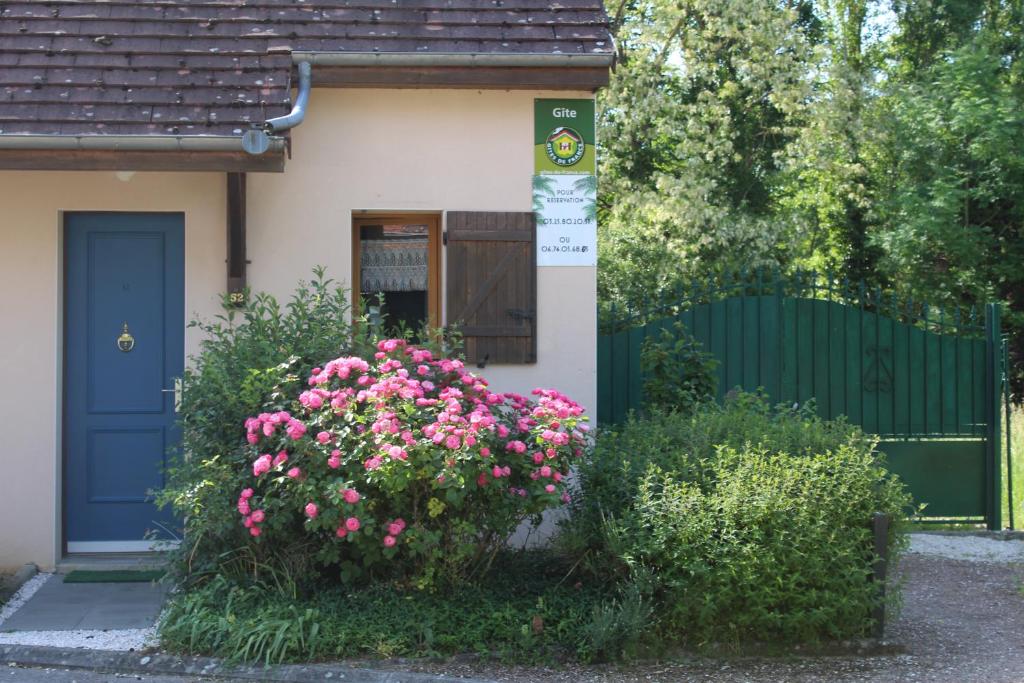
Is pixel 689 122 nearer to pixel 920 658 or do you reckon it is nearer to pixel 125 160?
pixel 125 160

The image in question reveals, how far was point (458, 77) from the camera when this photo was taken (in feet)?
24.2

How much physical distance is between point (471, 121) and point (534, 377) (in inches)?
72.6

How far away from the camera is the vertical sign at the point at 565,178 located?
7.59 m

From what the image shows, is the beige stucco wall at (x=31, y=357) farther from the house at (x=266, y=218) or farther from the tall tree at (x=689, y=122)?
the tall tree at (x=689, y=122)

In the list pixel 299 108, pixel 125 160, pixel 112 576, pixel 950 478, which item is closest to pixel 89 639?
pixel 112 576

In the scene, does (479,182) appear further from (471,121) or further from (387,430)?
(387,430)

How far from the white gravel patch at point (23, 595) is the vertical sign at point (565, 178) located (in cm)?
397

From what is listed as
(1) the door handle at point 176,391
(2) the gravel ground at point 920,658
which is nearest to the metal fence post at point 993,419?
(2) the gravel ground at point 920,658

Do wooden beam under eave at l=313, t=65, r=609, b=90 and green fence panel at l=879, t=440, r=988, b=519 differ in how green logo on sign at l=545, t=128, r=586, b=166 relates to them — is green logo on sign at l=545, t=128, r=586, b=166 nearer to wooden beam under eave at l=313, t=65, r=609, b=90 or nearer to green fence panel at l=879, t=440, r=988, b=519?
wooden beam under eave at l=313, t=65, r=609, b=90

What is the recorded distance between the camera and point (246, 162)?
6.64m

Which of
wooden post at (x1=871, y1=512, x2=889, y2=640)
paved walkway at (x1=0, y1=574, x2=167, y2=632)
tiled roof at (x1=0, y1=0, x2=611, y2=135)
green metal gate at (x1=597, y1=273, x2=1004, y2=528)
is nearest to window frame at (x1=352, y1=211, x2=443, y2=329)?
tiled roof at (x1=0, y1=0, x2=611, y2=135)

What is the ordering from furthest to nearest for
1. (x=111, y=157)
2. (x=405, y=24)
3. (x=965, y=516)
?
(x=965, y=516) → (x=405, y=24) → (x=111, y=157)

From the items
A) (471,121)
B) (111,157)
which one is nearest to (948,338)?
(471,121)

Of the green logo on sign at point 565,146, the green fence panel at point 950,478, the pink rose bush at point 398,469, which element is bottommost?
the green fence panel at point 950,478
